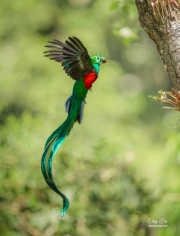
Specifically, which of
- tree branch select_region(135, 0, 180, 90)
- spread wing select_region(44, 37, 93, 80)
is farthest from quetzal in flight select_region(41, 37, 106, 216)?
tree branch select_region(135, 0, 180, 90)

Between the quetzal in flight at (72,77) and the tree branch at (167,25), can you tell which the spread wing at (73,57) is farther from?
the tree branch at (167,25)

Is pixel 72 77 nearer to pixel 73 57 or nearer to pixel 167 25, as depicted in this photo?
pixel 73 57

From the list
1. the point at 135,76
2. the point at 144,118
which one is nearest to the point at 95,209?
the point at 144,118

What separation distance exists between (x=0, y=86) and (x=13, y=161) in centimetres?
206

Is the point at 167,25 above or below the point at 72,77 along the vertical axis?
above

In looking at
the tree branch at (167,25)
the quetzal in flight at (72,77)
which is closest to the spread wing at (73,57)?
the quetzal in flight at (72,77)

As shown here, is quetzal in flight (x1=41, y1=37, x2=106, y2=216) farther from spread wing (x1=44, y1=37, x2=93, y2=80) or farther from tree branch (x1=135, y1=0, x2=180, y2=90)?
tree branch (x1=135, y1=0, x2=180, y2=90)

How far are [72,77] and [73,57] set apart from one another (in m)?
0.09

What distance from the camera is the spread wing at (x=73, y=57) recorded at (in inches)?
73.5

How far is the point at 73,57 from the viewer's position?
1893mm

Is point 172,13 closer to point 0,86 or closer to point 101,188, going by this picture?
point 101,188

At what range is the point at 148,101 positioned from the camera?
1243 cm

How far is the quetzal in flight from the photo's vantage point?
188cm

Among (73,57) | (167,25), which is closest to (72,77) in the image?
(73,57)
